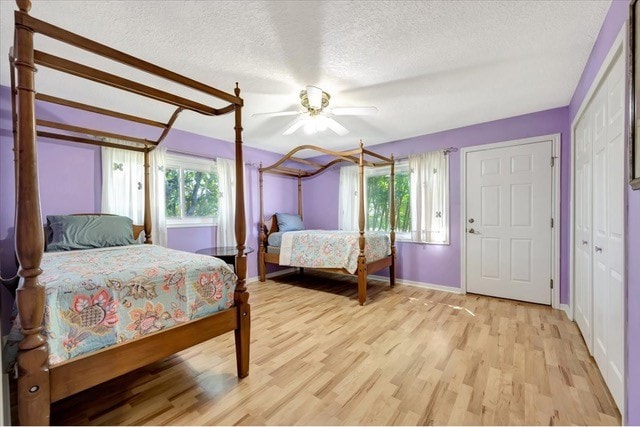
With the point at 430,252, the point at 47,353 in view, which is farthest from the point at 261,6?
the point at 430,252

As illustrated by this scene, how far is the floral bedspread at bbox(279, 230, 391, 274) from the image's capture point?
3.51 m

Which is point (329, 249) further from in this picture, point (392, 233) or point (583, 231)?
point (583, 231)

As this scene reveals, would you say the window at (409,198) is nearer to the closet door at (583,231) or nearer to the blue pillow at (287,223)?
the blue pillow at (287,223)

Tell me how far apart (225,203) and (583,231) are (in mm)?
4156

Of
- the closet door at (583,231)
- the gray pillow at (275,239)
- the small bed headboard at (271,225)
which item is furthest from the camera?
the small bed headboard at (271,225)

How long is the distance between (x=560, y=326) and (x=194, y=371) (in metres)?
3.30

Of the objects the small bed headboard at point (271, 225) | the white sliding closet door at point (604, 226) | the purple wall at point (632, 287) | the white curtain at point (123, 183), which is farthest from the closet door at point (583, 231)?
the white curtain at point (123, 183)

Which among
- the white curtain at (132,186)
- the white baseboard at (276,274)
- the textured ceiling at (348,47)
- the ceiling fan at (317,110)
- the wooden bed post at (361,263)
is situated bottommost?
the white baseboard at (276,274)

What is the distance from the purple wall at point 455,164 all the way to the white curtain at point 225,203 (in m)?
2.49

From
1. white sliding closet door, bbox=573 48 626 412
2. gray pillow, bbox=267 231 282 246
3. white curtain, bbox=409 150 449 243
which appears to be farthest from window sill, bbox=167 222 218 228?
white sliding closet door, bbox=573 48 626 412

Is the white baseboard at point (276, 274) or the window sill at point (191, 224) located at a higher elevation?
the window sill at point (191, 224)

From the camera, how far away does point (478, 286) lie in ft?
11.8

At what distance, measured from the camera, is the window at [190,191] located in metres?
3.68

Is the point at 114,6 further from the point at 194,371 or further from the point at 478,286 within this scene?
the point at 478,286
